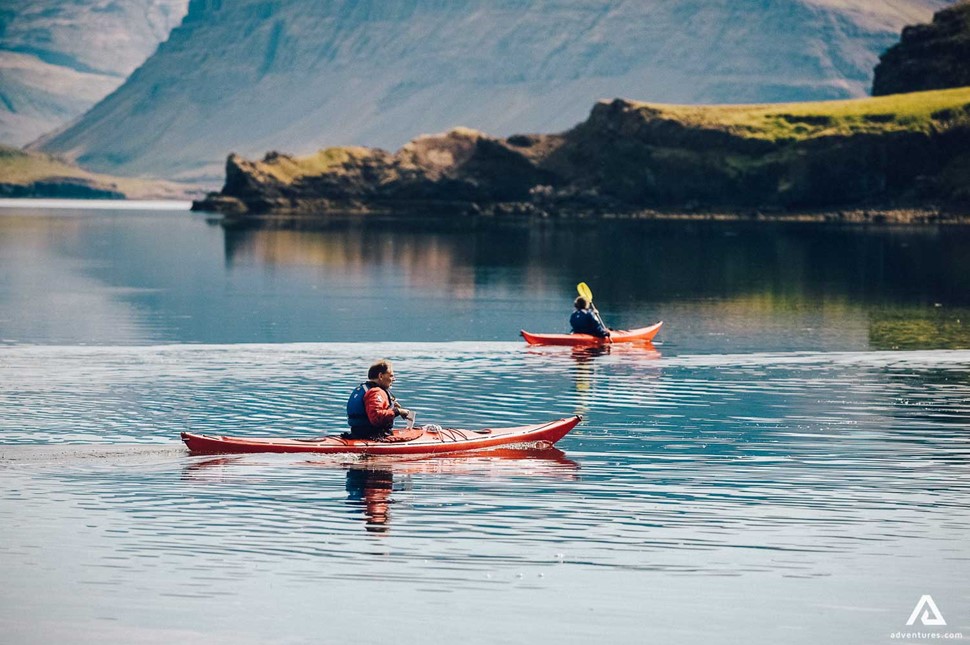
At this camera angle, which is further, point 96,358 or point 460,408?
point 96,358

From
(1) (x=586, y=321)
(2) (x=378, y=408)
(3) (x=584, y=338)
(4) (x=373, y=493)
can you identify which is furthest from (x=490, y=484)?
(3) (x=584, y=338)

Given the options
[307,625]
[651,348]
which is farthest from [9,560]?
[651,348]

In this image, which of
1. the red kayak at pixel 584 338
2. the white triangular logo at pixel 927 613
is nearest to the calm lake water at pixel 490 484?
the white triangular logo at pixel 927 613

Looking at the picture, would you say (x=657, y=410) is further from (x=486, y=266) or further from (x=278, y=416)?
(x=486, y=266)

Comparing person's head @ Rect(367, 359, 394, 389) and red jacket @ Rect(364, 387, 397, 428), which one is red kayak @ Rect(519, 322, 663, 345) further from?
person's head @ Rect(367, 359, 394, 389)

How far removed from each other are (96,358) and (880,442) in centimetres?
3018

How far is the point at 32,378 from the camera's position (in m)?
51.7

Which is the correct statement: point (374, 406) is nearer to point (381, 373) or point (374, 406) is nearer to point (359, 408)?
point (359, 408)

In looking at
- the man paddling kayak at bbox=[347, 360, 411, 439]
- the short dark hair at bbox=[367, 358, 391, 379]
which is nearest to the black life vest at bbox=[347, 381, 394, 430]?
the man paddling kayak at bbox=[347, 360, 411, 439]

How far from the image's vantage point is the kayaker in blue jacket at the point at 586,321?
61.7 meters

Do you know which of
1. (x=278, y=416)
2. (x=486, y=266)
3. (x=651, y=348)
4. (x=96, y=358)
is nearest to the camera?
(x=278, y=416)

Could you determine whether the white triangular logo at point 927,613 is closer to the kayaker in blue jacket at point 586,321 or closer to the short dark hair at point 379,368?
the short dark hair at point 379,368

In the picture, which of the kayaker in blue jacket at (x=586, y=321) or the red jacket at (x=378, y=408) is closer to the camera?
the red jacket at (x=378, y=408)

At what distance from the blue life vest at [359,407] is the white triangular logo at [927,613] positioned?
13998 millimetres
